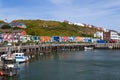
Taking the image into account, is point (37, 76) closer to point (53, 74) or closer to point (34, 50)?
point (53, 74)

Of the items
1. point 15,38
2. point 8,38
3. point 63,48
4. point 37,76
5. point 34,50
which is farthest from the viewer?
point 63,48

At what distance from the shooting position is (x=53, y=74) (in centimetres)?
5909

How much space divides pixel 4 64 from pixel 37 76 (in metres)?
6.29

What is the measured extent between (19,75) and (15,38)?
85638mm

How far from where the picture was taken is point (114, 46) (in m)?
181

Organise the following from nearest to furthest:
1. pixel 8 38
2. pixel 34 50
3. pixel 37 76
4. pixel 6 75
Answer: pixel 6 75
pixel 37 76
pixel 34 50
pixel 8 38

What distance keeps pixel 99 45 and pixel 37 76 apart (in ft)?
425

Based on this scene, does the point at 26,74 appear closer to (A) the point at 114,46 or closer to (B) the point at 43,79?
(B) the point at 43,79

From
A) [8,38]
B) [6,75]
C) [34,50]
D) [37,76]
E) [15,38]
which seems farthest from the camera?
[15,38]

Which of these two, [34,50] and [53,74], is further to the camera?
[34,50]

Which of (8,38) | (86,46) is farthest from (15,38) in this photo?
(86,46)

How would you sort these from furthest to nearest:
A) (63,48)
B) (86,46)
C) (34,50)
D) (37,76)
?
(86,46) → (63,48) → (34,50) → (37,76)

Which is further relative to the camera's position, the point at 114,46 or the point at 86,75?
the point at 114,46

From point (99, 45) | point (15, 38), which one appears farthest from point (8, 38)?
point (99, 45)
